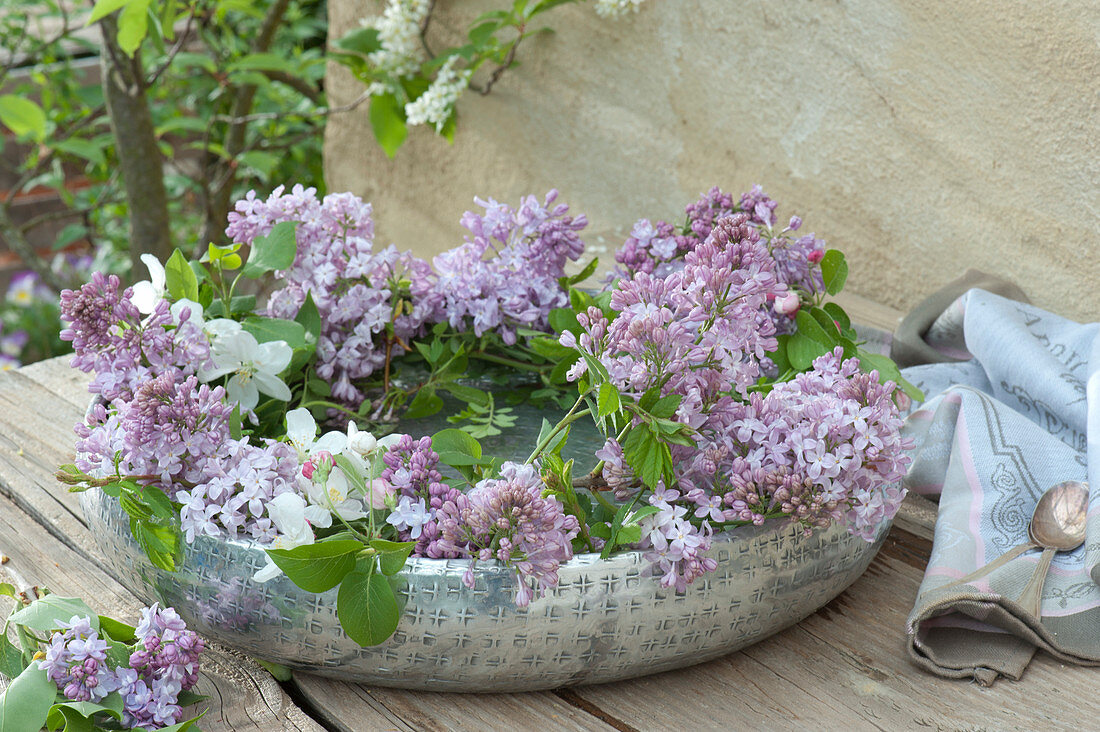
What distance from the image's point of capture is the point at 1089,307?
111 centimetres

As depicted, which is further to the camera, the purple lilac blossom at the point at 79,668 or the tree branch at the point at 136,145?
the tree branch at the point at 136,145

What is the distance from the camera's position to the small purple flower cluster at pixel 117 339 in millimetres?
675

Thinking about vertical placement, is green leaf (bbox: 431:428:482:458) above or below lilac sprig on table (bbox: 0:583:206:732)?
above

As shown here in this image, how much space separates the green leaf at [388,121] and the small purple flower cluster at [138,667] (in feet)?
4.24

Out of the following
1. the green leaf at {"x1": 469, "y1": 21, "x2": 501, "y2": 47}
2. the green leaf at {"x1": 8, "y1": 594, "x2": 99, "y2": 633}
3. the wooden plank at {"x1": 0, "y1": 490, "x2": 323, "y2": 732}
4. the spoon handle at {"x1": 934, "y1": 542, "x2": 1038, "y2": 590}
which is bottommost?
the wooden plank at {"x1": 0, "y1": 490, "x2": 323, "y2": 732}

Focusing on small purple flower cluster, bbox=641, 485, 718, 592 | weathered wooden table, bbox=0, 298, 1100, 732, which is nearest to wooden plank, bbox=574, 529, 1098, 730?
weathered wooden table, bbox=0, 298, 1100, 732

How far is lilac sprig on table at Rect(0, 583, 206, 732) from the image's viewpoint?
0.57 m

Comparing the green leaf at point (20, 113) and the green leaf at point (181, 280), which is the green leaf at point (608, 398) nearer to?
the green leaf at point (181, 280)

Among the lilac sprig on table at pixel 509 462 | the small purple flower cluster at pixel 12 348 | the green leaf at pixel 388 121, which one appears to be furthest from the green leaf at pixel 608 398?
the small purple flower cluster at pixel 12 348

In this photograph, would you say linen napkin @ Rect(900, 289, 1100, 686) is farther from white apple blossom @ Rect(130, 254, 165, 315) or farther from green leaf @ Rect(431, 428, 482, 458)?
white apple blossom @ Rect(130, 254, 165, 315)

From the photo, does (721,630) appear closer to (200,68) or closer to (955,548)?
(955,548)

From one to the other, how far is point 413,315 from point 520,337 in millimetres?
113

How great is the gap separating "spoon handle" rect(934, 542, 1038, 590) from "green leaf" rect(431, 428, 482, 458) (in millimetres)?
361

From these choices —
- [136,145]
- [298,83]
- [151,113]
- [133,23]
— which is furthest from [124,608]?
[298,83]
